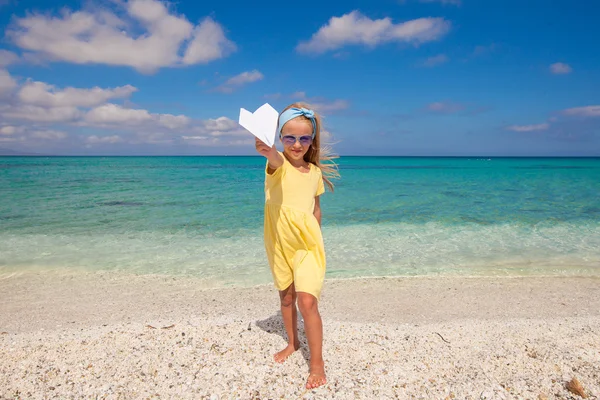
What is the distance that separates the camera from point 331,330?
12.2ft

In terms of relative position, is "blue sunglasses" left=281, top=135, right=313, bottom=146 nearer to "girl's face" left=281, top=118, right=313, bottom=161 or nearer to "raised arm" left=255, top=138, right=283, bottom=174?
"girl's face" left=281, top=118, right=313, bottom=161

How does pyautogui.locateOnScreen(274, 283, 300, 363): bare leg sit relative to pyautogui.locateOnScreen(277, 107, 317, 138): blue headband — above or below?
below

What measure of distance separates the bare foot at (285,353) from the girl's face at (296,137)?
163 cm

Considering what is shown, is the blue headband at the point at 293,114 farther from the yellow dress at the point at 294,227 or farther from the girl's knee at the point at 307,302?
the girl's knee at the point at 307,302

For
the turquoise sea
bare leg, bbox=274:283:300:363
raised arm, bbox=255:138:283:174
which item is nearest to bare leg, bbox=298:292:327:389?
bare leg, bbox=274:283:300:363

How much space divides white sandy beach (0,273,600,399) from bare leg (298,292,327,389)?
0.09 m

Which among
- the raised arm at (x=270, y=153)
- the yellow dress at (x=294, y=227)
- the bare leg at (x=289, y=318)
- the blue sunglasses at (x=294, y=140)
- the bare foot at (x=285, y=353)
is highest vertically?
the blue sunglasses at (x=294, y=140)

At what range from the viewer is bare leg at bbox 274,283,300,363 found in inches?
121

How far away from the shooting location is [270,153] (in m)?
2.47

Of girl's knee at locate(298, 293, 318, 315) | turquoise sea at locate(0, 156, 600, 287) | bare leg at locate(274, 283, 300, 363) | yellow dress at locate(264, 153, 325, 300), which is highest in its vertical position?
yellow dress at locate(264, 153, 325, 300)

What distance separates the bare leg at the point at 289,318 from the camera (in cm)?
308

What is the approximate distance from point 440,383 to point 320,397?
92 cm

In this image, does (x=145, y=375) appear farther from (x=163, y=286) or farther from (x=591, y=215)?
(x=591, y=215)

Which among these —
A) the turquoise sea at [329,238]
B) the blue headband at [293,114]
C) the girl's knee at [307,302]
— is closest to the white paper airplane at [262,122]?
the blue headband at [293,114]
